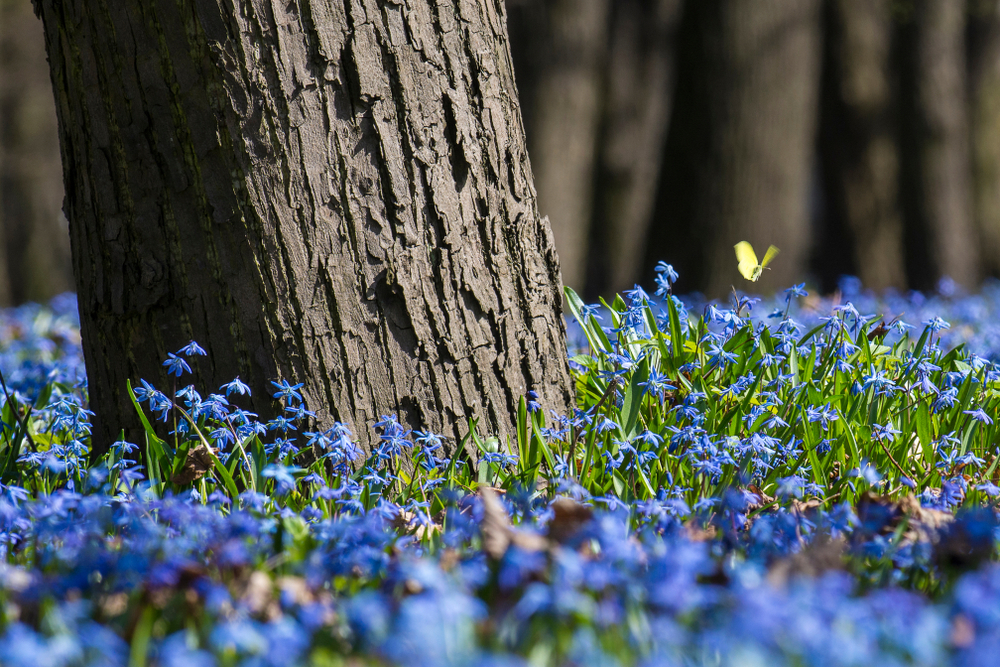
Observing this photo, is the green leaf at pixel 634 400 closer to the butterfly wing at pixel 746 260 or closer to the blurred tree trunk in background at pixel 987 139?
the butterfly wing at pixel 746 260

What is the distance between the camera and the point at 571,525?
1.61 m

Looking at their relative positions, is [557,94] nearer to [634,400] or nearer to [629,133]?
[629,133]

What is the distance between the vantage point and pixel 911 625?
1.17 m

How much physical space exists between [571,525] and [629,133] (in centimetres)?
1069

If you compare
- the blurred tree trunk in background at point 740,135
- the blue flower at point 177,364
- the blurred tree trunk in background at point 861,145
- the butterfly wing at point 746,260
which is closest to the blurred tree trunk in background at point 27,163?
the blurred tree trunk in background at point 740,135

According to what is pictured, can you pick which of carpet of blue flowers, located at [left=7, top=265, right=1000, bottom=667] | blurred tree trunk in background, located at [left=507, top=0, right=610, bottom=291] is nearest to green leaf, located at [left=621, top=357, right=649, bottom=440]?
carpet of blue flowers, located at [left=7, top=265, right=1000, bottom=667]

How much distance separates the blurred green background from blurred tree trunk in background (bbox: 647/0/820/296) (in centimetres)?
1

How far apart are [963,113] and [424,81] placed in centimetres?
842

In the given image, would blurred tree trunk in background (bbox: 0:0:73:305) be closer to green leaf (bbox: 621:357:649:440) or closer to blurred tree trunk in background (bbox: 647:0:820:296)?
blurred tree trunk in background (bbox: 647:0:820:296)

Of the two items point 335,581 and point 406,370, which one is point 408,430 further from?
point 335,581

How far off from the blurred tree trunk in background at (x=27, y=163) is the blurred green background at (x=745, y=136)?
0.04 meters

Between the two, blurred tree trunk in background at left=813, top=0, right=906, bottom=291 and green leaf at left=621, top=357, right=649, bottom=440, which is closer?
green leaf at left=621, top=357, right=649, bottom=440

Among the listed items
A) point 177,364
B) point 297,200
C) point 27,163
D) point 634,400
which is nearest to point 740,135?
point 634,400

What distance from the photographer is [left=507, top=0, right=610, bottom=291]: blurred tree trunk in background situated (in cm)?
849
